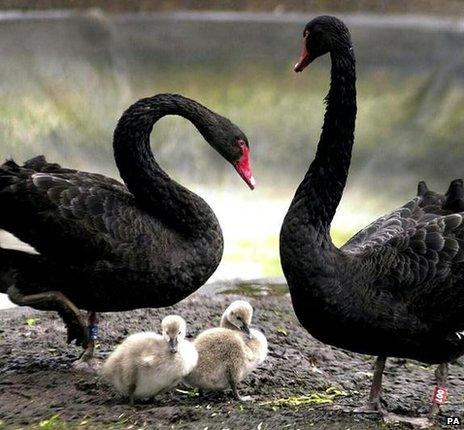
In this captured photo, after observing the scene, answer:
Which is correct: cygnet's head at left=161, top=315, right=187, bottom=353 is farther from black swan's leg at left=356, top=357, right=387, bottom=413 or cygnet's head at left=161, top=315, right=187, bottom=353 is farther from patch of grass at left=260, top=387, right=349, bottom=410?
black swan's leg at left=356, top=357, right=387, bottom=413

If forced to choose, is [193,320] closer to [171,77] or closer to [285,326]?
[285,326]

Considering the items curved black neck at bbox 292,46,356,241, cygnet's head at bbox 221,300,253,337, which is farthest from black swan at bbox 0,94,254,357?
curved black neck at bbox 292,46,356,241

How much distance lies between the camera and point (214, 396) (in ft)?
11.7

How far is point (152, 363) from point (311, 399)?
0.60 meters

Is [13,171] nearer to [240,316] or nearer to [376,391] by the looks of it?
[240,316]

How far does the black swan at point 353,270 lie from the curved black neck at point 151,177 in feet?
2.03

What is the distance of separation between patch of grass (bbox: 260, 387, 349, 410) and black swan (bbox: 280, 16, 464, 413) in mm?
281

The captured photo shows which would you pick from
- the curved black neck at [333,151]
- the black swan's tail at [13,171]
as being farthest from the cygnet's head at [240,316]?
the black swan's tail at [13,171]

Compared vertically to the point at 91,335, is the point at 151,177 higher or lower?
higher

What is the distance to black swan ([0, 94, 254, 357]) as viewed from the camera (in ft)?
12.1

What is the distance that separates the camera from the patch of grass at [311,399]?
3474 mm

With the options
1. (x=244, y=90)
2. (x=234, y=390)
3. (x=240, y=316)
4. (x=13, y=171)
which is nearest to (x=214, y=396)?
(x=234, y=390)

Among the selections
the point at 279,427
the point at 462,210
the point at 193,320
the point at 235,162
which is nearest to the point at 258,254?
the point at 193,320

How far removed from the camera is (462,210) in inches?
144
